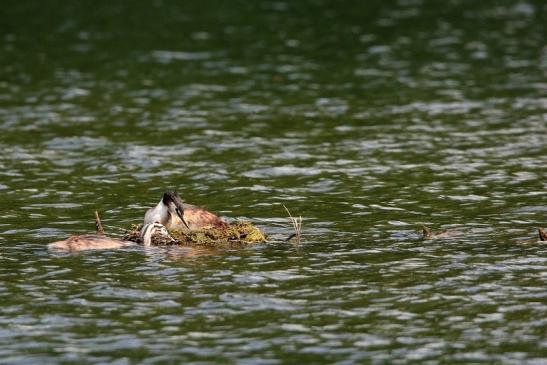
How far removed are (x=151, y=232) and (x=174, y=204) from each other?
2.30 ft

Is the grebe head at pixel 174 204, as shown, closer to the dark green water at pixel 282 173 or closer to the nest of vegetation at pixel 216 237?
the nest of vegetation at pixel 216 237

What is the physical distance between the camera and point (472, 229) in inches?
792

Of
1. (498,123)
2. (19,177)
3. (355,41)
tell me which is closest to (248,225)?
(19,177)

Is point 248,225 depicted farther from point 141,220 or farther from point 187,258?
point 141,220

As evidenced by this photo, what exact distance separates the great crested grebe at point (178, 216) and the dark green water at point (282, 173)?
103 cm

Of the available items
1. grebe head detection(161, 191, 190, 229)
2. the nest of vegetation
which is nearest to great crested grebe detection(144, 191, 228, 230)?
grebe head detection(161, 191, 190, 229)

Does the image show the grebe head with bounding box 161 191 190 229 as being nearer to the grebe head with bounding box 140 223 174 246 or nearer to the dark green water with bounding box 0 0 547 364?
the grebe head with bounding box 140 223 174 246

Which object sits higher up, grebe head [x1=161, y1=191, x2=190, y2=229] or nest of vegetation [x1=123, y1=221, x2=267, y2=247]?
grebe head [x1=161, y1=191, x2=190, y2=229]

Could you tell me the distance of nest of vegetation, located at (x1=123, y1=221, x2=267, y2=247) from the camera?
19.3 m

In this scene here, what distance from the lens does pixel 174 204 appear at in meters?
19.7

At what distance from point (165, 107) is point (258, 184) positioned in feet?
27.4

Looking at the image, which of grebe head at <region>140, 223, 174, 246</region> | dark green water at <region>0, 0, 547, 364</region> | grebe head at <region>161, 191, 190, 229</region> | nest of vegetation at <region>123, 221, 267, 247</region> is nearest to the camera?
dark green water at <region>0, 0, 547, 364</region>

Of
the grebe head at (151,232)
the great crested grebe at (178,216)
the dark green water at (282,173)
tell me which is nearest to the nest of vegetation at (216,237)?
the grebe head at (151,232)

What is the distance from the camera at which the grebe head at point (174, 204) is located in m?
19.6
